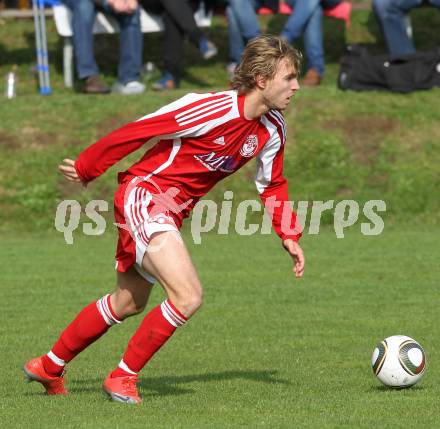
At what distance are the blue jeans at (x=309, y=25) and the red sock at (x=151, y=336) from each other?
32.2 feet

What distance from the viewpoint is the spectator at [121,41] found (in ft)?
50.0

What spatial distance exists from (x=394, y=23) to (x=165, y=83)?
3.26 m

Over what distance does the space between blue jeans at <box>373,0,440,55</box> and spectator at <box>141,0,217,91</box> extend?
2.37 m

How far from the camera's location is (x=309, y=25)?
15.6 m

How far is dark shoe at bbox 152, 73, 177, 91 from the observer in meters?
15.8

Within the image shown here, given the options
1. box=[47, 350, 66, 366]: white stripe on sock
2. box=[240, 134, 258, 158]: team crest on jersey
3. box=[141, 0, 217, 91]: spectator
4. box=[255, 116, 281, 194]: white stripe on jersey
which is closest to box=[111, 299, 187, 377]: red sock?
box=[47, 350, 66, 366]: white stripe on sock

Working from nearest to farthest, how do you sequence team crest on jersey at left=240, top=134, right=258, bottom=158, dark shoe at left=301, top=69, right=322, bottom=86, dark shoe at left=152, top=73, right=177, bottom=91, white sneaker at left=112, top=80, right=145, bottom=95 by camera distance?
team crest on jersey at left=240, top=134, right=258, bottom=158, white sneaker at left=112, top=80, right=145, bottom=95, dark shoe at left=152, top=73, right=177, bottom=91, dark shoe at left=301, top=69, right=322, bottom=86

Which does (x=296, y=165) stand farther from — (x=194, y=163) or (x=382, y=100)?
(x=194, y=163)

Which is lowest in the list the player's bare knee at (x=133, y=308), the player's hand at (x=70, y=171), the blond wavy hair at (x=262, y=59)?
the player's bare knee at (x=133, y=308)

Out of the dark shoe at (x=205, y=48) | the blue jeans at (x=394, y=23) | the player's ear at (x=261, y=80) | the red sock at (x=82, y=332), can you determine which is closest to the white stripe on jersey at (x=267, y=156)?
the player's ear at (x=261, y=80)

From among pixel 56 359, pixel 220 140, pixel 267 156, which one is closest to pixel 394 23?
pixel 267 156

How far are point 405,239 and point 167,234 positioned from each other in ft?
24.2

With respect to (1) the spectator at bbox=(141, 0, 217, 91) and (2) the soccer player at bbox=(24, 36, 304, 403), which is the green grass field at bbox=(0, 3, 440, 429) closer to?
(2) the soccer player at bbox=(24, 36, 304, 403)

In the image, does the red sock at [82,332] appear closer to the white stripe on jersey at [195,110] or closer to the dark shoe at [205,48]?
the white stripe on jersey at [195,110]
